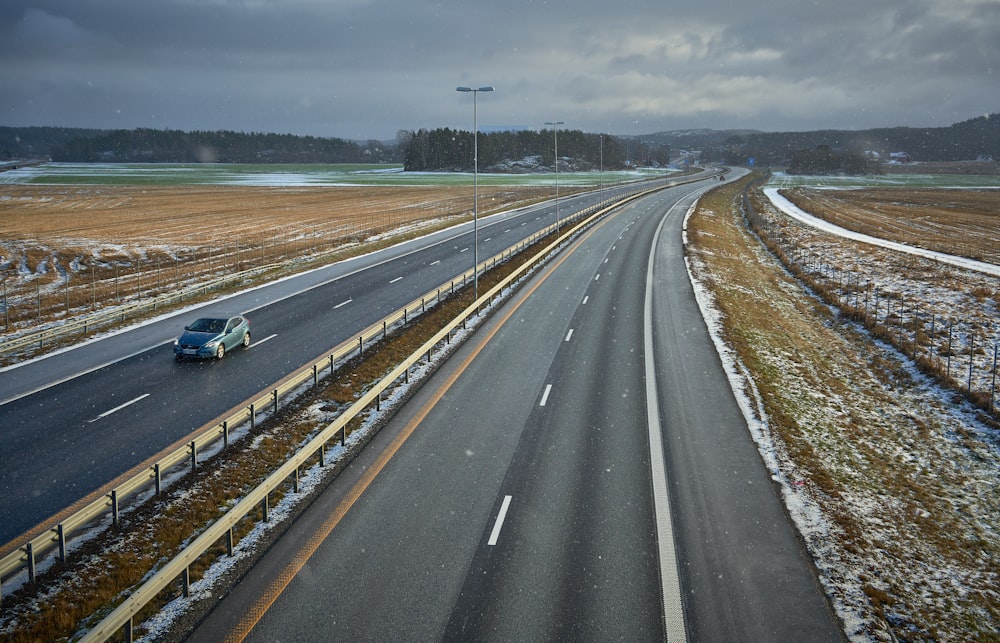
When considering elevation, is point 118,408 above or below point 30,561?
below

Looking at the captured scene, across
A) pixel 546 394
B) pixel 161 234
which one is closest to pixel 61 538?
pixel 546 394

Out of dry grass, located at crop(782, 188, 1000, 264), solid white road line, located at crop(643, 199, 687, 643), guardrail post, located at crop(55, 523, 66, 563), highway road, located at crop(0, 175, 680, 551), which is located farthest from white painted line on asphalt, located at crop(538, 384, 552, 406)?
dry grass, located at crop(782, 188, 1000, 264)

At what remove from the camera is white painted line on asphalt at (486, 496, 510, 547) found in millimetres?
11570

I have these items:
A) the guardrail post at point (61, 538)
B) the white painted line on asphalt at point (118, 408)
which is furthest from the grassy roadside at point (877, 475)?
the white painted line on asphalt at point (118, 408)

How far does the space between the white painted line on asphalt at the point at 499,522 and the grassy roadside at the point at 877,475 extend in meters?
5.24

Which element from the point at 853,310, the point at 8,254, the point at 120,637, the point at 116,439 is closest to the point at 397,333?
the point at 116,439

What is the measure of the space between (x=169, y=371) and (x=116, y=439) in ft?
20.0

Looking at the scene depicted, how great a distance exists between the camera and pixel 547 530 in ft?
39.2

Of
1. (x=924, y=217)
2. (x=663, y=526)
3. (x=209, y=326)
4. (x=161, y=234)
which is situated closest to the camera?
(x=663, y=526)

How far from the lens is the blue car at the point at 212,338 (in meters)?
22.8

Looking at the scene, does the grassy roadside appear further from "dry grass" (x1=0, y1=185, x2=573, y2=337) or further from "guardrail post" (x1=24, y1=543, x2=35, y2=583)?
"dry grass" (x1=0, y1=185, x2=573, y2=337)

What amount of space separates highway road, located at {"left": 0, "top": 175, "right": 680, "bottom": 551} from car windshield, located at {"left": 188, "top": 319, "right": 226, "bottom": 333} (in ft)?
3.44

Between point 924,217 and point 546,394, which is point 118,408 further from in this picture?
point 924,217

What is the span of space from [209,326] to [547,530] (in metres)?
16.6
